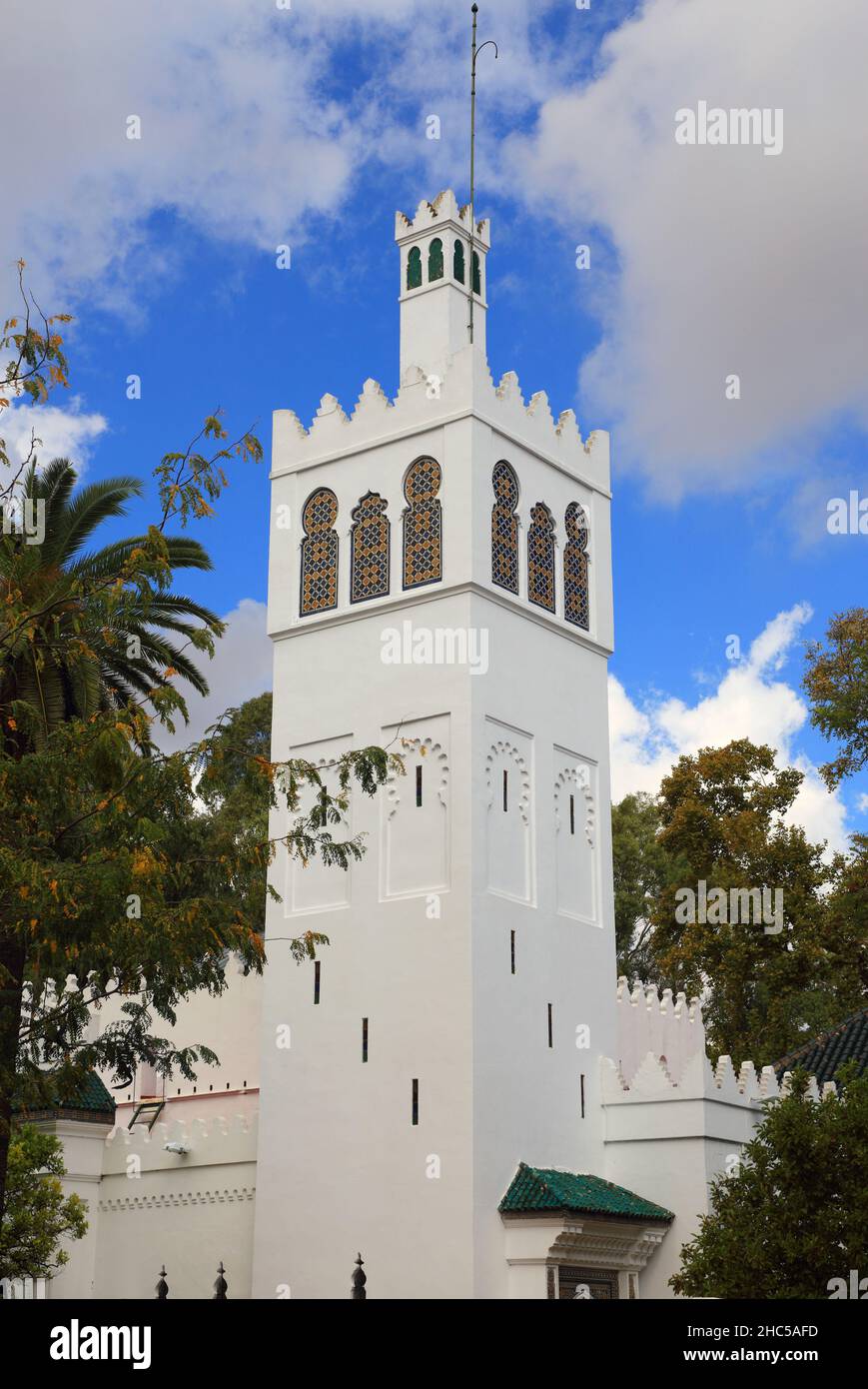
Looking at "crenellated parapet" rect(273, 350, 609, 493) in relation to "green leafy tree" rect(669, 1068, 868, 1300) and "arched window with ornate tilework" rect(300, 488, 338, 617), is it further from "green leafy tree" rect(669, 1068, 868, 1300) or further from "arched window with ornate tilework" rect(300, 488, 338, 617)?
"green leafy tree" rect(669, 1068, 868, 1300)

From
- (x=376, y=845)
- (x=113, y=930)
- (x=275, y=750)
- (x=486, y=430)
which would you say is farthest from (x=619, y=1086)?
(x=113, y=930)

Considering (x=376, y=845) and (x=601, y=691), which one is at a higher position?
(x=601, y=691)

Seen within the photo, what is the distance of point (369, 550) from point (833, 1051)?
11.8 meters

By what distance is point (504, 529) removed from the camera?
89.7ft

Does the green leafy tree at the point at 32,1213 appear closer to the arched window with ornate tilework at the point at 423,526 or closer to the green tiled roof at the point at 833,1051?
the arched window with ornate tilework at the point at 423,526

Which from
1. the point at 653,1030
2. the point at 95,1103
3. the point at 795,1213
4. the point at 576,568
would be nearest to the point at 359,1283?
the point at 95,1103

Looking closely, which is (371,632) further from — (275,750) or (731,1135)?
(731,1135)

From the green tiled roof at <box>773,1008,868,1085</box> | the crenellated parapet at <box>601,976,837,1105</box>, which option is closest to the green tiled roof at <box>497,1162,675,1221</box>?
the crenellated parapet at <box>601,976,837,1105</box>

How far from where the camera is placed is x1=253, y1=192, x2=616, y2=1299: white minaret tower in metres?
24.0

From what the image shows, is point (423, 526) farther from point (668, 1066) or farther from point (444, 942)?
point (668, 1066)

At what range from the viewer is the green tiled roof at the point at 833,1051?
92.3ft

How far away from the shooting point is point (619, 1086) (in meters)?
26.0
